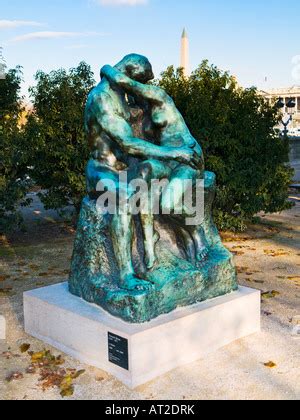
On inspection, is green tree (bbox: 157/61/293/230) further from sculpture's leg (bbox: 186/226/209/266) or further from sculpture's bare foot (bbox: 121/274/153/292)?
sculpture's bare foot (bbox: 121/274/153/292)

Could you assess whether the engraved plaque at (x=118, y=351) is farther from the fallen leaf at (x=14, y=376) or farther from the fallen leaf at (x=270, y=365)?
the fallen leaf at (x=270, y=365)

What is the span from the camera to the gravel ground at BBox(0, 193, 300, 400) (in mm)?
3984

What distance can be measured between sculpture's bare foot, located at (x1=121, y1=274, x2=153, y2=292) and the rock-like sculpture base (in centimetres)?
4

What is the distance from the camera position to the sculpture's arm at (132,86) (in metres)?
4.82

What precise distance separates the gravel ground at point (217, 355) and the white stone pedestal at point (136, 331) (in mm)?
83

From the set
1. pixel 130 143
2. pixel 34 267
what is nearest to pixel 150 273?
pixel 130 143

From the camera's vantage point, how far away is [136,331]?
4.12 m

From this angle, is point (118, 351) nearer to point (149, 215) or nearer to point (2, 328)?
point (149, 215)

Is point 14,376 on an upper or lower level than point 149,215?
lower

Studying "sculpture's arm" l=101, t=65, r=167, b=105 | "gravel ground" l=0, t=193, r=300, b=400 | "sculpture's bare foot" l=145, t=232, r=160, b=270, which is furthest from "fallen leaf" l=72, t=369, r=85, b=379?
"sculpture's arm" l=101, t=65, r=167, b=105

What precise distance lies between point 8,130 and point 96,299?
5223 mm

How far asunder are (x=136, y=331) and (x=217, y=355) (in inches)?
36.1
